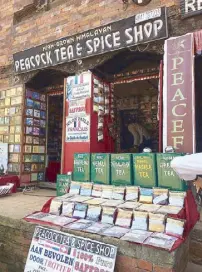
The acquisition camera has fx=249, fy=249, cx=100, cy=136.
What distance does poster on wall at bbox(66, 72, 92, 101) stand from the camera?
19.8 feet

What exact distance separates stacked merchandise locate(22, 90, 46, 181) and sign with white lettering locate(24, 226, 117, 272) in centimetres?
393

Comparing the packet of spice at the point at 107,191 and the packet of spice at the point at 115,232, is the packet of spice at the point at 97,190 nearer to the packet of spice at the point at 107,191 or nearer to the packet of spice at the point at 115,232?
the packet of spice at the point at 107,191

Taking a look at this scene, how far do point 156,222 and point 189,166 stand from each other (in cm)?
90

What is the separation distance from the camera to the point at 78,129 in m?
6.07

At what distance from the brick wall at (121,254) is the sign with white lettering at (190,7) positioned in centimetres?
412

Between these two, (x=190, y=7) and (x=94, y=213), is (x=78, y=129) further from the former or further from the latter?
(x=190, y=7)

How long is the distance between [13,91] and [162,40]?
4592mm

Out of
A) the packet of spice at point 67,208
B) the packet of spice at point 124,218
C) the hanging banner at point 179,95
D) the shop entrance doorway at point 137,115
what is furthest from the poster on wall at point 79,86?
the packet of spice at point 124,218

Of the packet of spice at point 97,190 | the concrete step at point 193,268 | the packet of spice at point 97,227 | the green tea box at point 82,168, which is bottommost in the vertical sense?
the concrete step at point 193,268

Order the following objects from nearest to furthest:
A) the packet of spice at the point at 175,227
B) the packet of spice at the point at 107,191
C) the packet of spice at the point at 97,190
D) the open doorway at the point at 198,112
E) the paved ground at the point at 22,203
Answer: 1. the packet of spice at the point at 175,227
2. the packet of spice at the point at 107,191
3. the packet of spice at the point at 97,190
4. the paved ground at the point at 22,203
5. the open doorway at the point at 198,112

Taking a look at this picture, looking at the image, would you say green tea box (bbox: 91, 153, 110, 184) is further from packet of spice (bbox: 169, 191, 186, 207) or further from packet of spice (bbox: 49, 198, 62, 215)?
packet of spice (bbox: 169, 191, 186, 207)

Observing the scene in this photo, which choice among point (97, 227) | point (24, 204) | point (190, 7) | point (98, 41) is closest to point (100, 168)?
point (97, 227)

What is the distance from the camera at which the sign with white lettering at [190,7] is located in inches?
187

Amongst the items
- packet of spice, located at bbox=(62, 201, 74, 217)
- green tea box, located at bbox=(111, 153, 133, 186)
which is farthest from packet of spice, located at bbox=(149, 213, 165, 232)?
packet of spice, located at bbox=(62, 201, 74, 217)
